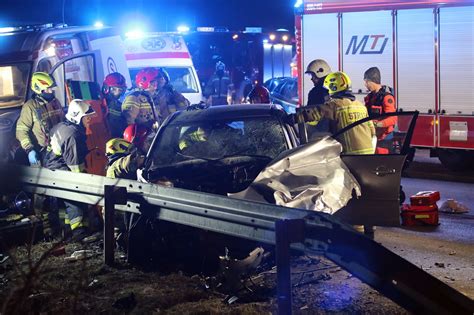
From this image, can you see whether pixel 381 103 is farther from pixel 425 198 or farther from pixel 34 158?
pixel 34 158

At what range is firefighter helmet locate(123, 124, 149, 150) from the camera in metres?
7.16

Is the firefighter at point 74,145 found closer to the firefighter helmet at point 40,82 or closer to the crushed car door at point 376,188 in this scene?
the firefighter helmet at point 40,82

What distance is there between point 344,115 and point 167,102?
3.77 metres

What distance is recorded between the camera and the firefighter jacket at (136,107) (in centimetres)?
816

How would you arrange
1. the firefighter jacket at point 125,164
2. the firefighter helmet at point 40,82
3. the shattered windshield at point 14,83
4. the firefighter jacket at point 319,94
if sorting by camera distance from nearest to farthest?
the firefighter jacket at point 125,164 → the firefighter helmet at point 40,82 → the firefighter jacket at point 319,94 → the shattered windshield at point 14,83

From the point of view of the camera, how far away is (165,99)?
9.98m

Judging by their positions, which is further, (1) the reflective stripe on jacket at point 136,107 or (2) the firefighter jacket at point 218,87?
(2) the firefighter jacket at point 218,87

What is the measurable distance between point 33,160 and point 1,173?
4.73 feet

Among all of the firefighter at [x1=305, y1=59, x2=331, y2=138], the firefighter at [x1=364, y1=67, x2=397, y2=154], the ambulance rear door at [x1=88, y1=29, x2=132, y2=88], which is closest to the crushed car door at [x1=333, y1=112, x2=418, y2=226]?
the firefighter at [x1=364, y1=67, x2=397, y2=154]

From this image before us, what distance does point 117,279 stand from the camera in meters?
5.72

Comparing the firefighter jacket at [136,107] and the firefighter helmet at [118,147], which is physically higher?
the firefighter jacket at [136,107]

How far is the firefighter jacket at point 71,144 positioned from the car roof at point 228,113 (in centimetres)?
101

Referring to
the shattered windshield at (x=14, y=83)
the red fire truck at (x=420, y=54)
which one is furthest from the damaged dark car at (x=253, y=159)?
the red fire truck at (x=420, y=54)

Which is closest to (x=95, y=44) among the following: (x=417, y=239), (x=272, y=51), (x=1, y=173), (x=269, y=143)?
(x=1, y=173)
